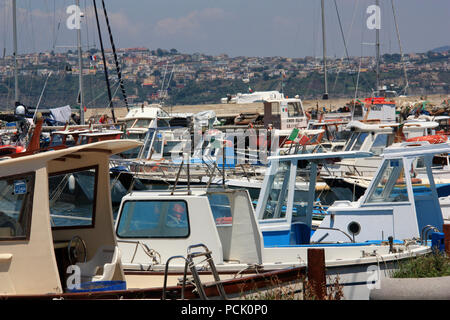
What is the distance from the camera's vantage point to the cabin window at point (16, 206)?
7.25 m

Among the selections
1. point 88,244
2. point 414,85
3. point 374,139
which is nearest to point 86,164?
point 88,244

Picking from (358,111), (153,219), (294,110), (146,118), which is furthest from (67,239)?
(294,110)

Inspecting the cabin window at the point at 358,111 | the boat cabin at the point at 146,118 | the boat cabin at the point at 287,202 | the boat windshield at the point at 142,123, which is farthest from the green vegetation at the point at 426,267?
the boat windshield at the point at 142,123

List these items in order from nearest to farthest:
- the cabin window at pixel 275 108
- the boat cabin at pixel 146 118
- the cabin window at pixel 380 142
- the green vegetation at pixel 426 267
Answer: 1. the green vegetation at pixel 426 267
2. the cabin window at pixel 380 142
3. the boat cabin at pixel 146 118
4. the cabin window at pixel 275 108

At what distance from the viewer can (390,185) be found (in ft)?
40.5

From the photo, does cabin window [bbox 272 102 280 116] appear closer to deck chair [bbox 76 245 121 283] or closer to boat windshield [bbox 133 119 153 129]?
boat windshield [bbox 133 119 153 129]

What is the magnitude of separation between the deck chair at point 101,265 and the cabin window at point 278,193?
430cm

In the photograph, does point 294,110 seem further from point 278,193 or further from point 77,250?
point 77,250

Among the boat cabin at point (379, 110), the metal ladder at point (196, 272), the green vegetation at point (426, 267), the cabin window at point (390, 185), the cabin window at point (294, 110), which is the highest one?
the cabin window at point (294, 110)

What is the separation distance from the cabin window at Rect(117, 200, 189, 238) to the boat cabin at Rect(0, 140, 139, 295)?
133cm

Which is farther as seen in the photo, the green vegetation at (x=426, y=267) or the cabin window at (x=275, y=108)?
the cabin window at (x=275, y=108)

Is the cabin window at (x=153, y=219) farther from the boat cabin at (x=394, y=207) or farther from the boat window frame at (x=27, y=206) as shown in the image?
the boat cabin at (x=394, y=207)

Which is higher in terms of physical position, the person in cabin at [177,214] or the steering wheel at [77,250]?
the person in cabin at [177,214]

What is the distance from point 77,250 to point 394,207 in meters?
6.18
